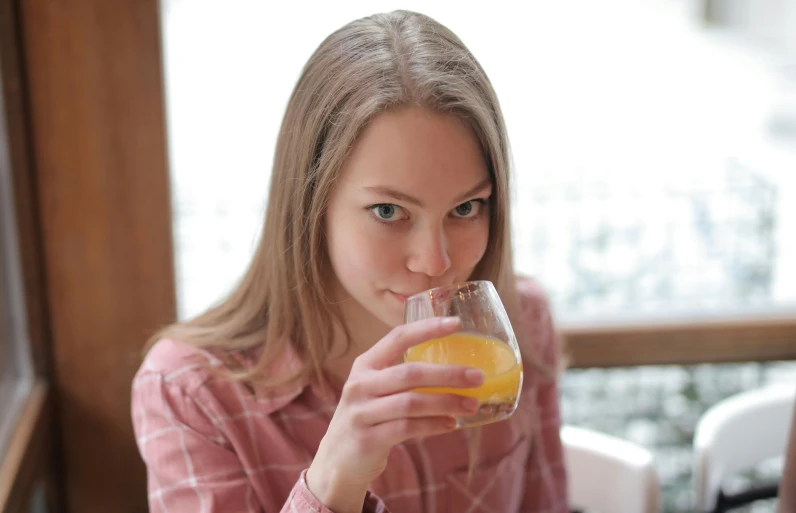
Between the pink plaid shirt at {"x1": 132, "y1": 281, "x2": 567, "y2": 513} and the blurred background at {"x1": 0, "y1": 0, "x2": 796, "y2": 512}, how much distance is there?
0.30 meters

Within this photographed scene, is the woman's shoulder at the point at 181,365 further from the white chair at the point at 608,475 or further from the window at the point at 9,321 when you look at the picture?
the white chair at the point at 608,475

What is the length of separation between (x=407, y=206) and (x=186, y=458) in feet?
1.63

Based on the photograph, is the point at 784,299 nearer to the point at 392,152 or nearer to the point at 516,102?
the point at 516,102

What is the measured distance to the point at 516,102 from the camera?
1833 mm

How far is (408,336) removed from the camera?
83 centimetres

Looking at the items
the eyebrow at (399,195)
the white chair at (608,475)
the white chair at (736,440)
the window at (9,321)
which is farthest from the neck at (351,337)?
the white chair at (736,440)

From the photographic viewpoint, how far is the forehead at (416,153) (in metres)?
1.00

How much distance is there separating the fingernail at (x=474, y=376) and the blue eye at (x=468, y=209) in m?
0.31

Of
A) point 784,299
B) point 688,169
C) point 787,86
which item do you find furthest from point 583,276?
point 787,86

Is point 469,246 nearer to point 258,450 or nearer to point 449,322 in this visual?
point 449,322

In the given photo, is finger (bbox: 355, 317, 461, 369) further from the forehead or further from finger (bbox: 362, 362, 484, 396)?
the forehead

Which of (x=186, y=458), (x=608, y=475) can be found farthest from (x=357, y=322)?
(x=608, y=475)

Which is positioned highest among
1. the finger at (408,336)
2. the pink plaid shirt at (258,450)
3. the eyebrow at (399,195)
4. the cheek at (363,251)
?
the eyebrow at (399,195)

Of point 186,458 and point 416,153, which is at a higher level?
point 416,153
